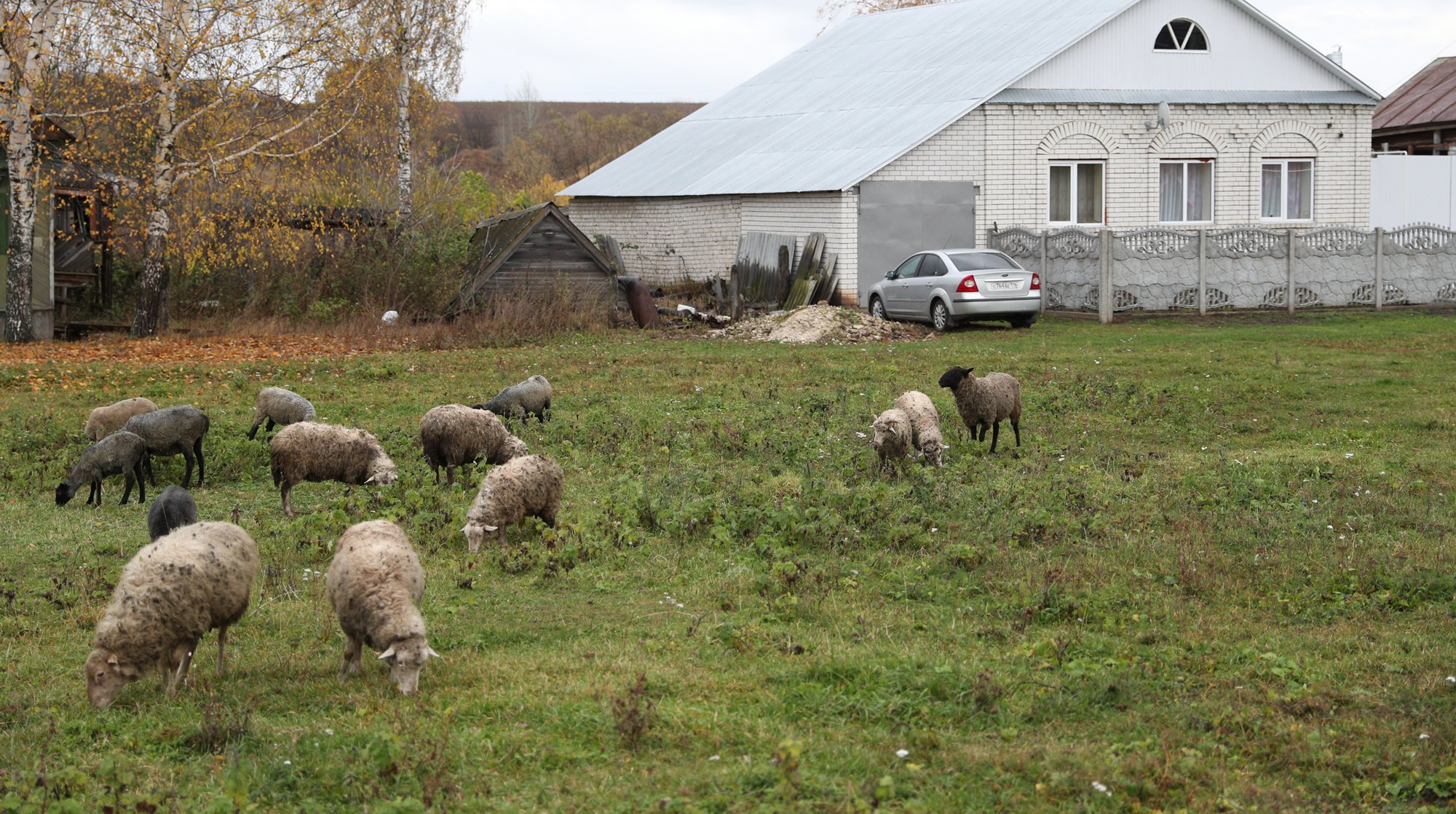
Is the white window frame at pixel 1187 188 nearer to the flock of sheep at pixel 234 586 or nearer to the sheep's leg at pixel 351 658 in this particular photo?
the flock of sheep at pixel 234 586

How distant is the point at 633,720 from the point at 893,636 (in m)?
1.96

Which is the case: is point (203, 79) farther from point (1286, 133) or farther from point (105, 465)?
point (1286, 133)

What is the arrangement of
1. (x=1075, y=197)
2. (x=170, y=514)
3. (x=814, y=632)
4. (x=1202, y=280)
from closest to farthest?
(x=814, y=632) < (x=170, y=514) < (x=1202, y=280) < (x=1075, y=197)

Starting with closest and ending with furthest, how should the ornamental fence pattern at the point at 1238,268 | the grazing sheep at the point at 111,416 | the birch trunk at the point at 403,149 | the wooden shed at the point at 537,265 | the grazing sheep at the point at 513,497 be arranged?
the grazing sheep at the point at 513,497
the grazing sheep at the point at 111,416
the wooden shed at the point at 537,265
the ornamental fence pattern at the point at 1238,268
the birch trunk at the point at 403,149

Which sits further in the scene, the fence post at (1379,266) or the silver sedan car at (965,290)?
the fence post at (1379,266)

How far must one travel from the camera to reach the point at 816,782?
5.29m

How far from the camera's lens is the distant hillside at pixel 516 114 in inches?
3607

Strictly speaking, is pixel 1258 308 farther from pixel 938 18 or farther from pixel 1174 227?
pixel 938 18

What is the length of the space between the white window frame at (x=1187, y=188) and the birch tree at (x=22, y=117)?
72.1ft

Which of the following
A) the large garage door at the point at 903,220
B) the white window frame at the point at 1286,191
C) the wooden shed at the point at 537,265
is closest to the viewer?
the wooden shed at the point at 537,265

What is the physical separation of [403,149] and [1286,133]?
20.5m

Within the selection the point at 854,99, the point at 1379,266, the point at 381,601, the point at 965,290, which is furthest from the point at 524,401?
the point at 854,99

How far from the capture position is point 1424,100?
137ft

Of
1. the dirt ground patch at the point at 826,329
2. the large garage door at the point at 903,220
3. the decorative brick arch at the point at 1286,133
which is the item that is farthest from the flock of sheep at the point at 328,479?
the decorative brick arch at the point at 1286,133
